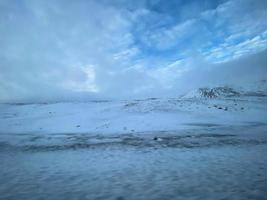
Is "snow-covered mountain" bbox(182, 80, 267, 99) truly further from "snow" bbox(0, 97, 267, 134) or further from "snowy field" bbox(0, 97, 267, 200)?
"snowy field" bbox(0, 97, 267, 200)

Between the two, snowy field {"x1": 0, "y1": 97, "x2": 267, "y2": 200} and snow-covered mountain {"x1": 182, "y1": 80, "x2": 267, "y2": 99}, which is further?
snow-covered mountain {"x1": 182, "y1": 80, "x2": 267, "y2": 99}

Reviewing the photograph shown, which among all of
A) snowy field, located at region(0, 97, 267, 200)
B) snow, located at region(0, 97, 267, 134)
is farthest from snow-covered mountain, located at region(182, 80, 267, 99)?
snowy field, located at region(0, 97, 267, 200)

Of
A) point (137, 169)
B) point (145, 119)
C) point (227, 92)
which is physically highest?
point (227, 92)

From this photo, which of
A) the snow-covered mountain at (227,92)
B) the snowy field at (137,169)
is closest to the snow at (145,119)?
the snowy field at (137,169)

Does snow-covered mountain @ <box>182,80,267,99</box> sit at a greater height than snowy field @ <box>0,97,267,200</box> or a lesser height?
greater

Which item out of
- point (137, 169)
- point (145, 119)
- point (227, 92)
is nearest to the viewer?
point (137, 169)

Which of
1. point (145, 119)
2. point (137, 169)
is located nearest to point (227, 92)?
point (145, 119)

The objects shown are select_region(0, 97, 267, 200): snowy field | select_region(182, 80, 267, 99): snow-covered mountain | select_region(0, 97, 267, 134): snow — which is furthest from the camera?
select_region(182, 80, 267, 99): snow-covered mountain

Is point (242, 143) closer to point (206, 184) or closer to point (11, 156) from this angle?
point (206, 184)

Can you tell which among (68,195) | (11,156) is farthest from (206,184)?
(11,156)

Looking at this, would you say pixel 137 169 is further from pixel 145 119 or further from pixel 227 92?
pixel 227 92

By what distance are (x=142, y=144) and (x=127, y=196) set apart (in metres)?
4.74

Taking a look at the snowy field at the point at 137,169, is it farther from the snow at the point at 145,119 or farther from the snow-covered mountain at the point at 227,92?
the snow-covered mountain at the point at 227,92

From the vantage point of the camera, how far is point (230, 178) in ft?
14.4
